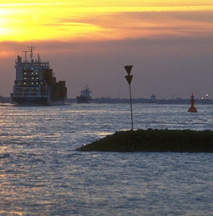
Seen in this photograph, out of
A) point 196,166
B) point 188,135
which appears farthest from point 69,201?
point 188,135

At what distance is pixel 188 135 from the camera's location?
1288 inches

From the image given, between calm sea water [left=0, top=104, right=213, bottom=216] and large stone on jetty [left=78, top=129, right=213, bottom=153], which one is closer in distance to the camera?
calm sea water [left=0, top=104, right=213, bottom=216]

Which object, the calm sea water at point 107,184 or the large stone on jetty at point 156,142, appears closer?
the calm sea water at point 107,184

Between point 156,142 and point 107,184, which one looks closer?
point 107,184

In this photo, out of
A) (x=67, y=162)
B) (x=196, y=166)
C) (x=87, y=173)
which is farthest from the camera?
(x=67, y=162)

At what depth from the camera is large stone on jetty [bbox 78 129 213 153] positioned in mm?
31719

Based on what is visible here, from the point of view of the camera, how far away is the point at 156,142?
32.5 metres

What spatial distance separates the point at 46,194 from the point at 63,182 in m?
2.50

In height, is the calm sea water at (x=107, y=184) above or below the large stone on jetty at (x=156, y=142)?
below

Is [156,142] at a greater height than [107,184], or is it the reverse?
[156,142]

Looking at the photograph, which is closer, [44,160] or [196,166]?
[196,166]

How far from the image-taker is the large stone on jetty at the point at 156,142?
104 ft

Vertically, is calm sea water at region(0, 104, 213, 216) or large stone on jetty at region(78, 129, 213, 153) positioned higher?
large stone on jetty at region(78, 129, 213, 153)

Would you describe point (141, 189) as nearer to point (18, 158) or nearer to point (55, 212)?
point (55, 212)
